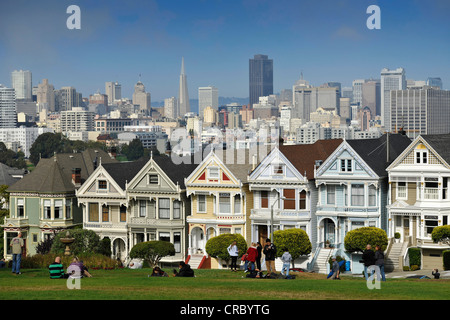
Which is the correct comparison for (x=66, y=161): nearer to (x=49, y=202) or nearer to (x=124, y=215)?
(x=49, y=202)

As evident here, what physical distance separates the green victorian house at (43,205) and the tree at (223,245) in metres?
14.3

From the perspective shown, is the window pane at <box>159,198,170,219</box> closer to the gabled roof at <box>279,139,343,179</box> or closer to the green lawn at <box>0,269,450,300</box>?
the gabled roof at <box>279,139,343,179</box>

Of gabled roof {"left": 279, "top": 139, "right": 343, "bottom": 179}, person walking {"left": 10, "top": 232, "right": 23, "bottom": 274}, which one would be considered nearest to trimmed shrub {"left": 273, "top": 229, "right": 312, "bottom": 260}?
gabled roof {"left": 279, "top": 139, "right": 343, "bottom": 179}

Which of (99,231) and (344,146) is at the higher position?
(344,146)

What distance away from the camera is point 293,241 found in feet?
186

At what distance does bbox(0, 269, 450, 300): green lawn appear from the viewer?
3216 centimetres

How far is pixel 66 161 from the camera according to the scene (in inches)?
2889

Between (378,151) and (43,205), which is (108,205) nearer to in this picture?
(43,205)

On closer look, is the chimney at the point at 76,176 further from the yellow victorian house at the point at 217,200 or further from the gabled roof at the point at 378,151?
the gabled roof at the point at 378,151

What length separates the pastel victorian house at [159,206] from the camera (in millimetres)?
63453

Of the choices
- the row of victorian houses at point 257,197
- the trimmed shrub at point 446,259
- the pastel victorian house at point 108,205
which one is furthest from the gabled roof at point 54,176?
the trimmed shrub at point 446,259

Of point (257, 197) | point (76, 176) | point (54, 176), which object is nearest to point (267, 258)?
point (257, 197)
